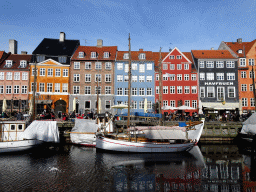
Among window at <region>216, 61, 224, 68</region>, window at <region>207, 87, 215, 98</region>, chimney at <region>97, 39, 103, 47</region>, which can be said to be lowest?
window at <region>207, 87, 215, 98</region>

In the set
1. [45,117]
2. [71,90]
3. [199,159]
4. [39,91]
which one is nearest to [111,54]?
[71,90]

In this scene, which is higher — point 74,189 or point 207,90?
point 207,90

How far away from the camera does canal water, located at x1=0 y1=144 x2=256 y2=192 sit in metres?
13.4

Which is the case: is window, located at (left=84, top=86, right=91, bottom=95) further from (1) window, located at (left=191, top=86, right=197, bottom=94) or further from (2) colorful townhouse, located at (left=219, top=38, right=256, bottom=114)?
(2) colorful townhouse, located at (left=219, top=38, right=256, bottom=114)

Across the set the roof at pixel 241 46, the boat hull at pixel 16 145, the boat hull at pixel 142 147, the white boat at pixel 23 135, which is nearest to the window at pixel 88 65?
the white boat at pixel 23 135

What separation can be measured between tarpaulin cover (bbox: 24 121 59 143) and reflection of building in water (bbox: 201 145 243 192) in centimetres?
1561

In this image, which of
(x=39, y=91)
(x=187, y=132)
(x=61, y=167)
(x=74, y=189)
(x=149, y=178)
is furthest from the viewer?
(x=39, y=91)

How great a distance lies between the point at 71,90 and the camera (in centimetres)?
4488

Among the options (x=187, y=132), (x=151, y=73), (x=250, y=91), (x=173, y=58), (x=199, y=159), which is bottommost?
(x=199, y=159)

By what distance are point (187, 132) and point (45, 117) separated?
19657 millimetres

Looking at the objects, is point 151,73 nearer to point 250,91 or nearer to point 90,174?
point 250,91

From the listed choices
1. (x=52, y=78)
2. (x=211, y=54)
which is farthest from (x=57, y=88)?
(x=211, y=54)

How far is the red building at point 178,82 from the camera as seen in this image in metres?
45.9

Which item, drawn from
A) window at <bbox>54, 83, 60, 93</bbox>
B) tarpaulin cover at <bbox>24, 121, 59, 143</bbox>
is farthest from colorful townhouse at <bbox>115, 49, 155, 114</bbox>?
tarpaulin cover at <bbox>24, 121, 59, 143</bbox>
